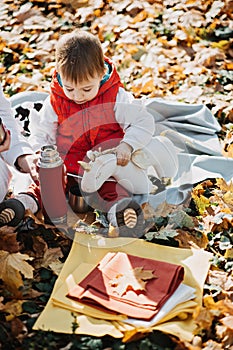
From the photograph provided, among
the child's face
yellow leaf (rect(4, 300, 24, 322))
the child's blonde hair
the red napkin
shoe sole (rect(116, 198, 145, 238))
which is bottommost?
shoe sole (rect(116, 198, 145, 238))

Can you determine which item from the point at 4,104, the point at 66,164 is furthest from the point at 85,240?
the point at 4,104

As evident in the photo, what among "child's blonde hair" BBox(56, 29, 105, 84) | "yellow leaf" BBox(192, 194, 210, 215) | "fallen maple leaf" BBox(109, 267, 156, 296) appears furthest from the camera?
"yellow leaf" BBox(192, 194, 210, 215)

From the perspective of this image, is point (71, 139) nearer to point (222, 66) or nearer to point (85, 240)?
point (85, 240)

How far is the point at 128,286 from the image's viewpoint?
253 cm

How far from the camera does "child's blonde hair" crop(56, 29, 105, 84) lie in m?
2.87

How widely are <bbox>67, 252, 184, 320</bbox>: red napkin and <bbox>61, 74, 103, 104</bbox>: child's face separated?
84cm

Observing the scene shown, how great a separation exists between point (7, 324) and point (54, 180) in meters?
0.78

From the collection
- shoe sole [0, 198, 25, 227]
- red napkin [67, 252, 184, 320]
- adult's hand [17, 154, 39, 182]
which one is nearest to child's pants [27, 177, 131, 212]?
adult's hand [17, 154, 39, 182]

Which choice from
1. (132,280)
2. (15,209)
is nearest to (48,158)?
(15,209)

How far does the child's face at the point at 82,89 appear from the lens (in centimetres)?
294

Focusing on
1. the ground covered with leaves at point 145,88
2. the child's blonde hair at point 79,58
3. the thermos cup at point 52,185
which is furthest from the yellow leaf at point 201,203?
the child's blonde hair at point 79,58

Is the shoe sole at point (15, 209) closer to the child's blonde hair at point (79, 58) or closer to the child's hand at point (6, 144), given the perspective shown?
the child's hand at point (6, 144)

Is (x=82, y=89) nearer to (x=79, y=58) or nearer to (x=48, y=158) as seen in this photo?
(x=79, y=58)

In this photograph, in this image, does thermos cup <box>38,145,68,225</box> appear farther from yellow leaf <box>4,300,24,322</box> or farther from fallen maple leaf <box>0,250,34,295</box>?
yellow leaf <box>4,300,24,322</box>
